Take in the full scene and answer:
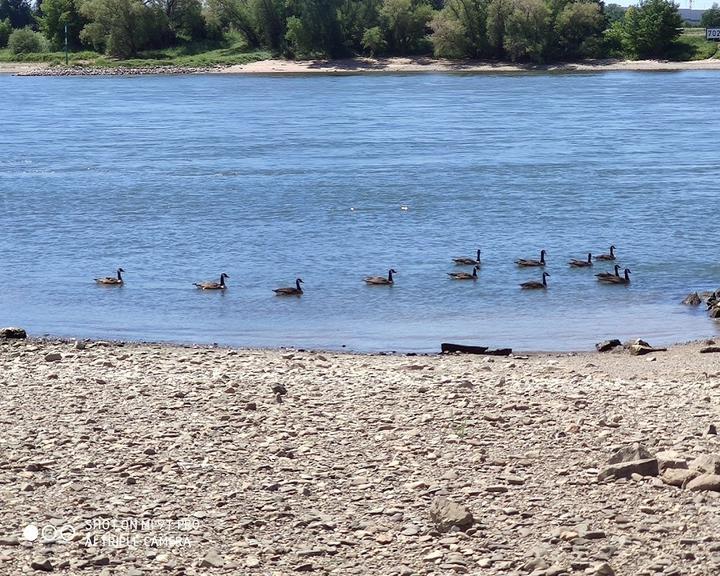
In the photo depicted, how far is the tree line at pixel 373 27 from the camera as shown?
10494 cm

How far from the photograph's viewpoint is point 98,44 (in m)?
122

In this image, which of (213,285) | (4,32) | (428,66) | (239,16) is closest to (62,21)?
(4,32)

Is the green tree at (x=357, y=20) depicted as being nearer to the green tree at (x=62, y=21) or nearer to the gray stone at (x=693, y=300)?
the green tree at (x=62, y=21)

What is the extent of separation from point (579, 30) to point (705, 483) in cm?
9890

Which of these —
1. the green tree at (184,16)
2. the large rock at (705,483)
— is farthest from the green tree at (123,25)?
the large rock at (705,483)

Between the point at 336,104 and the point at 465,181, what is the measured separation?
3243cm

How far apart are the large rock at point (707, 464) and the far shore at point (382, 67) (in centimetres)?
9272

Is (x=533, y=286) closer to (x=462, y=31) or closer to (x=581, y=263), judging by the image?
Answer: (x=581, y=263)

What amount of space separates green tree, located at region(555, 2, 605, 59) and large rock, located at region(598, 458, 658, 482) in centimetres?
9672

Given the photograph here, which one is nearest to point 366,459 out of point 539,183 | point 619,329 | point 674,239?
point 619,329

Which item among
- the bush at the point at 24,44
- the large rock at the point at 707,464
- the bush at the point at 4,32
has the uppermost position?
the bush at the point at 4,32

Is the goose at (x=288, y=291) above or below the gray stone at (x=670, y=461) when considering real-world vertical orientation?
below

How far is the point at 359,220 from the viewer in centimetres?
3275

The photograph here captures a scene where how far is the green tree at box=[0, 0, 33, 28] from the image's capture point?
507 feet
